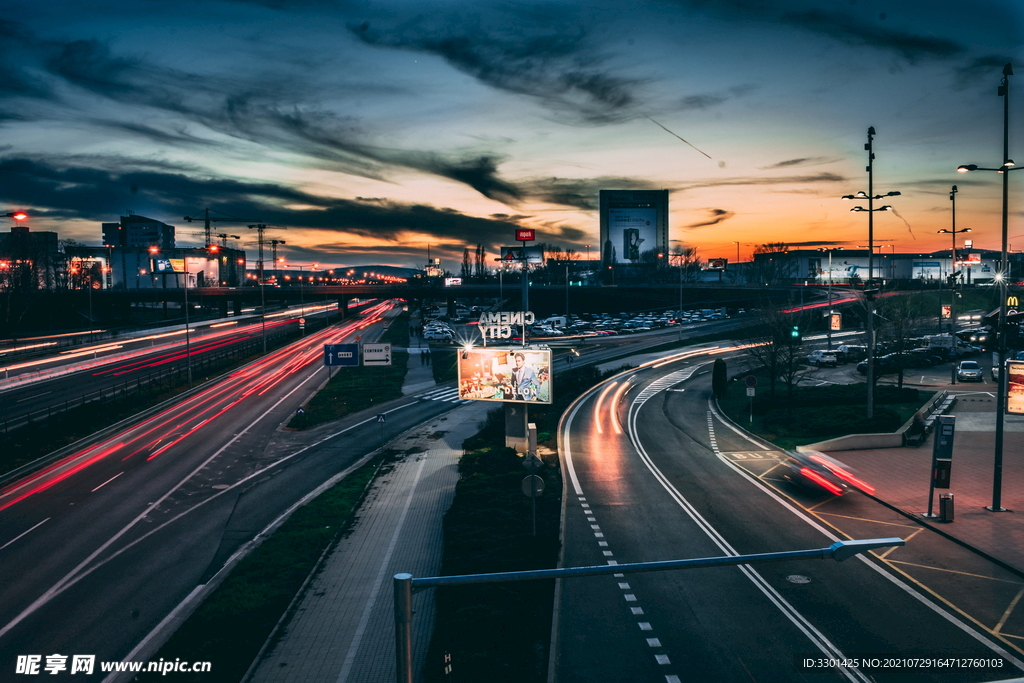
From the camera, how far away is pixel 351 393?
55.2 m

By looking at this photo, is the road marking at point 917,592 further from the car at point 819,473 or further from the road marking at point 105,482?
A: the road marking at point 105,482

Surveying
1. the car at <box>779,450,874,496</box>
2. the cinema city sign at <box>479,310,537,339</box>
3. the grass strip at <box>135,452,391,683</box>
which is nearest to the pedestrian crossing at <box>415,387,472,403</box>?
the cinema city sign at <box>479,310,537,339</box>

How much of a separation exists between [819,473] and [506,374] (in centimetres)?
1615

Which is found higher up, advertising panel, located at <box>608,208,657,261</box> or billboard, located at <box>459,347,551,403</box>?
advertising panel, located at <box>608,208,657,261</box>

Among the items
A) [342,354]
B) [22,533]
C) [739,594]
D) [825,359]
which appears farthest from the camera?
[825,359]

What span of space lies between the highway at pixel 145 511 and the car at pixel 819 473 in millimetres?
23612

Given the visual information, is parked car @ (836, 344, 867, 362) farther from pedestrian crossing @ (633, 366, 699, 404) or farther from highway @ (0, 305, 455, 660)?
highway @ (0, 305, 455, 660)

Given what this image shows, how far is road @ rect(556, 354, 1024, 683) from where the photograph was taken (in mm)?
12961

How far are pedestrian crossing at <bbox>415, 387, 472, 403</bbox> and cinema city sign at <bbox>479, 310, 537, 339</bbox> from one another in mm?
19769

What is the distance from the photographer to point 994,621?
14219 millimetres

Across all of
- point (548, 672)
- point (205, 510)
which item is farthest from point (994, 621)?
point (205, 510)

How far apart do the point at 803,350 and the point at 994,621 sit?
1332 inches

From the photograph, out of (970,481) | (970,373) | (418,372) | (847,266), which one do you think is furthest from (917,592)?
(847,266)

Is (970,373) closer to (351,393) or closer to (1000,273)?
(1000,273)
